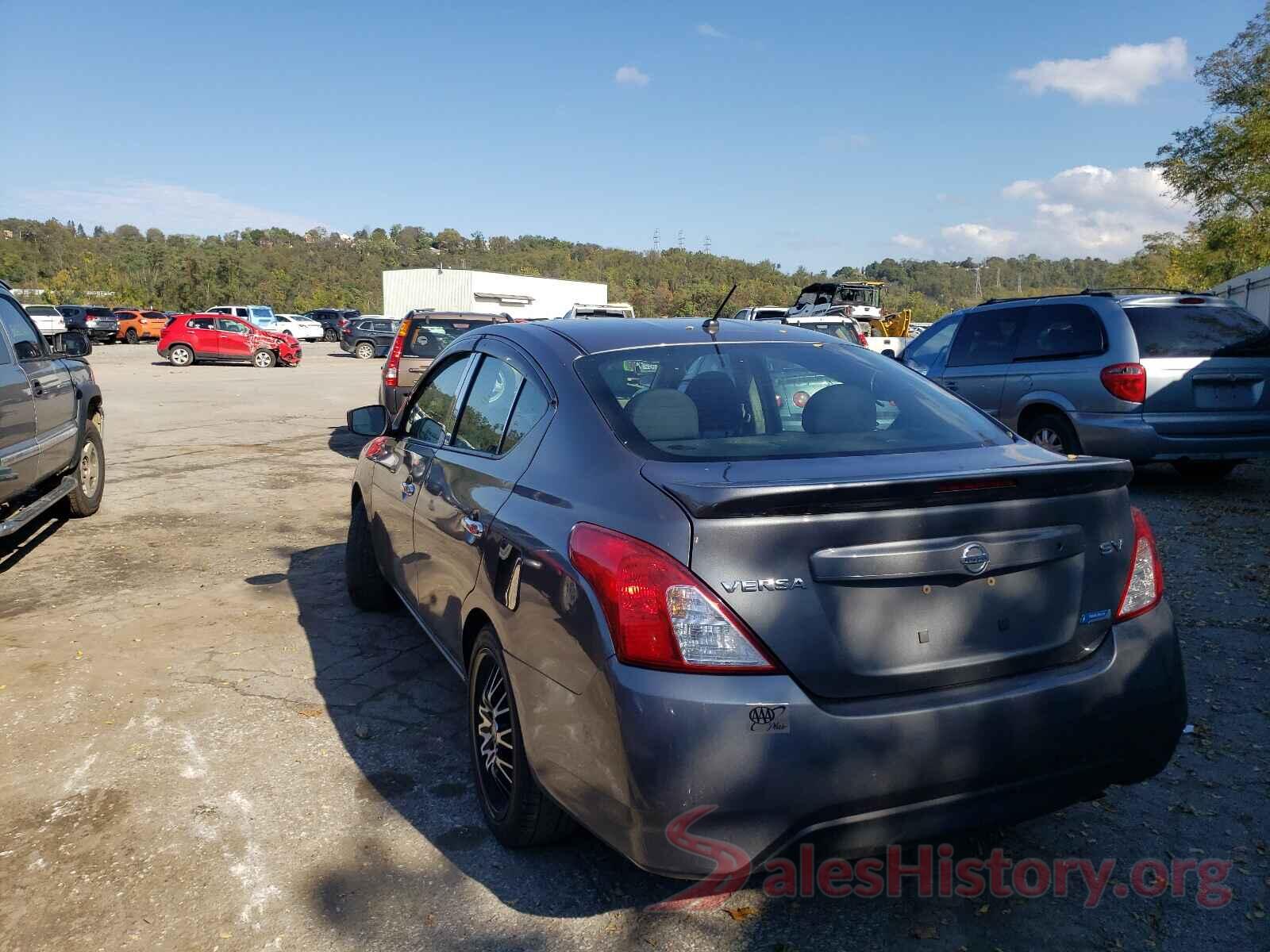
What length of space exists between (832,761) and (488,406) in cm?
196

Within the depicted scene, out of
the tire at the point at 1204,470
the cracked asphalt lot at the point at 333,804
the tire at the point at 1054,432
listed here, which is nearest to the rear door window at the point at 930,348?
the tire at the point at 1054,432

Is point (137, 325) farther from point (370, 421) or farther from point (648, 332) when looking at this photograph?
point (648, 332)

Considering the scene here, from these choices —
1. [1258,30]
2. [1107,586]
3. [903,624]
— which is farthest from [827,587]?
[1258,30]

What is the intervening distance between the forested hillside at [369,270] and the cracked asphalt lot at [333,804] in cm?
5083

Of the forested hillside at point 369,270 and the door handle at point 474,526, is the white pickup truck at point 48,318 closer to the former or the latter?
the forested hillside at point 369,270

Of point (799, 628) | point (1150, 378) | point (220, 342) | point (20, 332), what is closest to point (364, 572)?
point (799, 628)

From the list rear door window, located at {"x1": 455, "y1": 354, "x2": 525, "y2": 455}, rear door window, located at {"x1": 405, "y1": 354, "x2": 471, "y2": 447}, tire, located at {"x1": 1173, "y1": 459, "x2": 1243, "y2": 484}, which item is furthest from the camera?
tire, located at {"x1": 1173, "y1": 459, "x2": 1243, "y2": 484}

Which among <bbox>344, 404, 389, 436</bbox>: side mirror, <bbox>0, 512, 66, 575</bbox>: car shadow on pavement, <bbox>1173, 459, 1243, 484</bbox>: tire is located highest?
<bbox>344, 404, 389, 436</bbox>: side mirror

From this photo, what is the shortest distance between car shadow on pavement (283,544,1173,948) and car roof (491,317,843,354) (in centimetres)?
106

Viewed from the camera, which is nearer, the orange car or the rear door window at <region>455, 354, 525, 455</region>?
the rear door window at <region>455, 354, 525, 455</region>

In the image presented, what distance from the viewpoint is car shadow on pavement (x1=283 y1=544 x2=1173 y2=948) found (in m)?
2.61

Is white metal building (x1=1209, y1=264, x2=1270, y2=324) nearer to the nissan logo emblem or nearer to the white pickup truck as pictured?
the nissan logo emblem

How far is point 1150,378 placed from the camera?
27.0 ft

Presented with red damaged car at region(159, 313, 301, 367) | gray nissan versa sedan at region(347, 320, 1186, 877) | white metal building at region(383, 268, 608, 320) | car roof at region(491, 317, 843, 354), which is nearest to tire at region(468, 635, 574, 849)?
gray nissan versa sedan at region(347, 320, 1186, 877)
